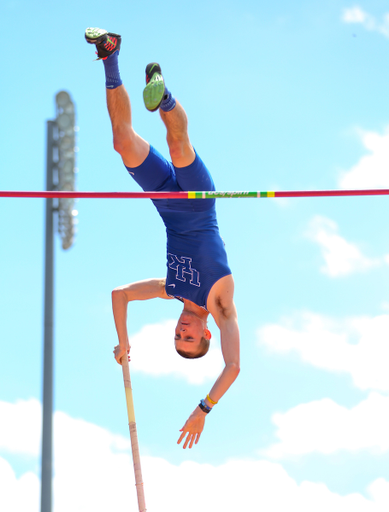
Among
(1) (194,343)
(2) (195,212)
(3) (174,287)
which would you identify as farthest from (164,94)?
(1) (194,343)

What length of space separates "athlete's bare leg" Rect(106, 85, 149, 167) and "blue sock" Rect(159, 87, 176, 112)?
35cm

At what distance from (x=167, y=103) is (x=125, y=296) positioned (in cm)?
164

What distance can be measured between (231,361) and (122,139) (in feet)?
6.22

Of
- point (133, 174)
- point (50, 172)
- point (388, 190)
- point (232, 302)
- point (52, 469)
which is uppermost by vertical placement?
point (50, 172)

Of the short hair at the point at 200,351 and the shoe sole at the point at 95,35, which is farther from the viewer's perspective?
the short hair at the point at 200,351

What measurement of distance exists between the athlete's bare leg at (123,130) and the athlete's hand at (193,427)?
1979 mm

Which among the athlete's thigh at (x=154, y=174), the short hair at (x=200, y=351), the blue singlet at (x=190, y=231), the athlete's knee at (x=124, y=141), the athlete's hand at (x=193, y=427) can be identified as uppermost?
the athlete's knee at (x=124, y=141)

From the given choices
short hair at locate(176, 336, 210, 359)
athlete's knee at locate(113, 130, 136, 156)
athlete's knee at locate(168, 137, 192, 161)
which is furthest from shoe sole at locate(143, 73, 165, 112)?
short hair at locate(176, 336, 210, 359)

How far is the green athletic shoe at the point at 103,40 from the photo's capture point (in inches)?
205

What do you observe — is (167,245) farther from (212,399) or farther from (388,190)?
(388,190)

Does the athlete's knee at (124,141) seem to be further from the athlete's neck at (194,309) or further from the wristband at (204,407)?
the wristband at (204,407)

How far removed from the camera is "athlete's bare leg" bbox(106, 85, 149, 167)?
17.7 feet

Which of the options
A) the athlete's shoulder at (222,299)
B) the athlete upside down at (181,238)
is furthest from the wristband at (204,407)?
the athlete's shoulder at (222,299)

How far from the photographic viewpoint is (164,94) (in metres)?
5.20
